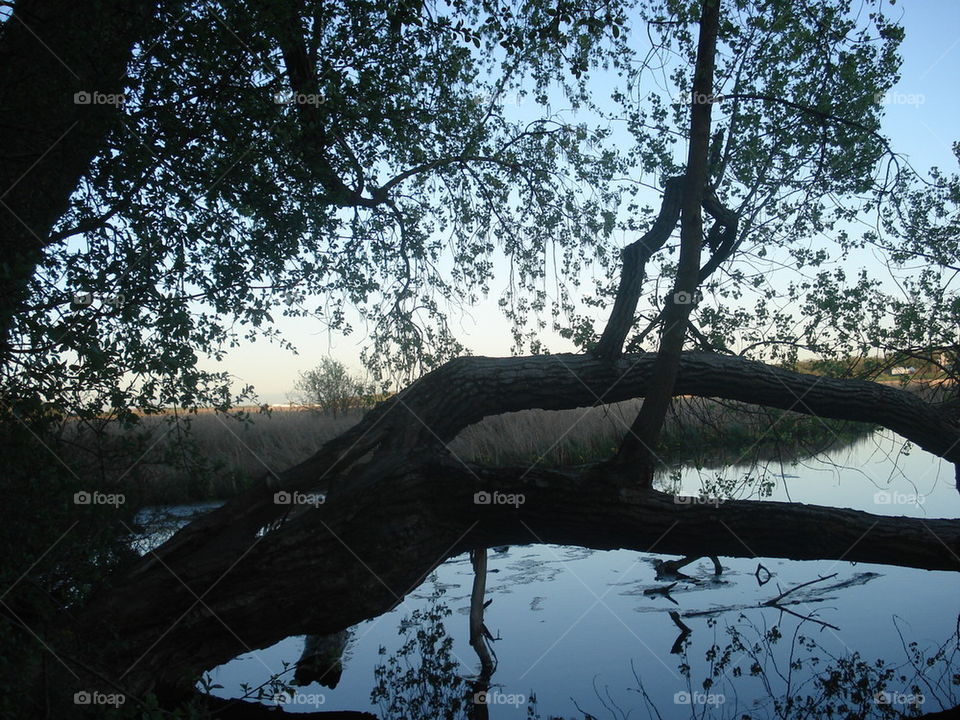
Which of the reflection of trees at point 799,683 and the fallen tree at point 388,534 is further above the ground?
the fallen tree at point 388,534

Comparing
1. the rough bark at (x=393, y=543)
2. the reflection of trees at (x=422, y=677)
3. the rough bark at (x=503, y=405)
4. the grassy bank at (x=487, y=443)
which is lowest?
the reflection of trees at (x=422, y=677)

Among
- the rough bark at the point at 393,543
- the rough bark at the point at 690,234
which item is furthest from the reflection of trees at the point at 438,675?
the rough bark at the point at 690,234

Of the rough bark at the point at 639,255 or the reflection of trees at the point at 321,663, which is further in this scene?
the reflection of trees at the point at 321,663

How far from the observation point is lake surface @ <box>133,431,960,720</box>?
612cm

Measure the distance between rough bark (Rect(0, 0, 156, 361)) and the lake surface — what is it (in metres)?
2.94

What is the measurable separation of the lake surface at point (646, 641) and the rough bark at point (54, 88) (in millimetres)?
2944

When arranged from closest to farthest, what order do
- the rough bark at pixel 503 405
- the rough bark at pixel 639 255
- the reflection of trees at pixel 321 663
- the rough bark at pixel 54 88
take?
the rough bark at pixel 54 88 < the rough bark at pixel 503 405 < the rough bark at pixel 639 255 < the reflection of trees at pixel 321 663

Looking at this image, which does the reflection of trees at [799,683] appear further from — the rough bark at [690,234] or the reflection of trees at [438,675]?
the rough bark at [690,234]

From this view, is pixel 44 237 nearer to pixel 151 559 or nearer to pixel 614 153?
pixel 151 559

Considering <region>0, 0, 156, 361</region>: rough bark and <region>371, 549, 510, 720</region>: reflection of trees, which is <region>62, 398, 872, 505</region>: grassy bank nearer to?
<region>371, 549, 510, 720</region>: reflection of trees

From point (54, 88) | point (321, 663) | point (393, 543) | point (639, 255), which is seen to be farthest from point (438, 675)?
point (54, 88)

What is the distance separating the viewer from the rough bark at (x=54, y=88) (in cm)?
535

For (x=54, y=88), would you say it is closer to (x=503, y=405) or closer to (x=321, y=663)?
(x=503, y=405)

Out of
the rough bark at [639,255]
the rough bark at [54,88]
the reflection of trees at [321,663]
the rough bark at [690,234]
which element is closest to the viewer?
the rough bark at [54,88]
